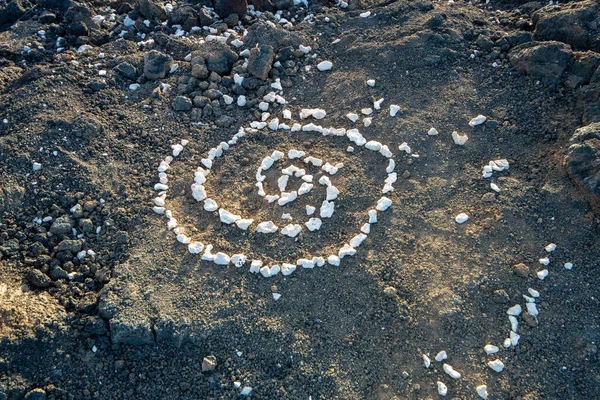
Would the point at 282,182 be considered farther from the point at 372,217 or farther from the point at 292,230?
the point at 372,217

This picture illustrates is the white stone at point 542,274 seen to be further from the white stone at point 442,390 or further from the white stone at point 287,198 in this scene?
the white stone at point 287,198

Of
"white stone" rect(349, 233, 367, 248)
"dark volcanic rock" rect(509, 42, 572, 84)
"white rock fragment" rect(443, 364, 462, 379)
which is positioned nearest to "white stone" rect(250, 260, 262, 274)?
"white stone" rect(349, 233, 367, 248)

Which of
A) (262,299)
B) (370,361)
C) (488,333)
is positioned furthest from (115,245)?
(488,333)

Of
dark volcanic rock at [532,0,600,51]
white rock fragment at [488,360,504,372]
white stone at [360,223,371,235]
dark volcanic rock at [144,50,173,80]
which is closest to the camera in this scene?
white rock fragment at [488,360,504,372]

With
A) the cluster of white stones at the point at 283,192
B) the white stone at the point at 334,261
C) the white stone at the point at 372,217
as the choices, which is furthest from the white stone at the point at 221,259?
the white stone at the point at 372,217

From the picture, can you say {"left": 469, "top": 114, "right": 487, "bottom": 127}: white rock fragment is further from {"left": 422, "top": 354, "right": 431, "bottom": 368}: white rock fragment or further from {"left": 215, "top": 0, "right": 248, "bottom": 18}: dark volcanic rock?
{"left": 215, "top": 0, "right": 248, "bottom": 18}: dark volcanic rock

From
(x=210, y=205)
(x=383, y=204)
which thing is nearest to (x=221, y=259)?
(x=210, y=205)
